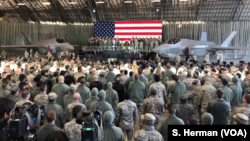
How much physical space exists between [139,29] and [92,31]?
24.5 feet

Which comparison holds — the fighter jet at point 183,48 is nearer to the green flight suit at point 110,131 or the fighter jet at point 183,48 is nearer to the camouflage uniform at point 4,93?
the camouflage uniform at point 4,93

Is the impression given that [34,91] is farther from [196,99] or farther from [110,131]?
[196,99]

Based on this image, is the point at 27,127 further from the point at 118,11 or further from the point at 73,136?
the point at 118,11

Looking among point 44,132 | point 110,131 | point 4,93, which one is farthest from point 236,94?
point 4,93

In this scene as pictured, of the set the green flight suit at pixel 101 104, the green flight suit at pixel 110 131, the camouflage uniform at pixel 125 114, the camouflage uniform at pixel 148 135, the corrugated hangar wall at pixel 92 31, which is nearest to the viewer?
the camouflage uniform at pixel 148 135

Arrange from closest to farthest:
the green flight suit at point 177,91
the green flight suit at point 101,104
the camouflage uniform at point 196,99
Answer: the green flight suit at point 101,104
the green flight suit at point 177,91
the camouflage uniform at point 196,99

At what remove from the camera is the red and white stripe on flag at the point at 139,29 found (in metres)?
24.3

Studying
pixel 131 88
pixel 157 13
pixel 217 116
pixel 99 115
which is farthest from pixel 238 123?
pixel 157 13

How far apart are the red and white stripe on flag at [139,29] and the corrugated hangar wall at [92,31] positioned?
289 centimetres

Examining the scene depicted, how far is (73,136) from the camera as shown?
10.9 feet

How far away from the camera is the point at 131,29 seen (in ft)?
81.0

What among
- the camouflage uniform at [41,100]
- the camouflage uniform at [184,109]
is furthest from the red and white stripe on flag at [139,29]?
the camouflage uniform at [184,109]

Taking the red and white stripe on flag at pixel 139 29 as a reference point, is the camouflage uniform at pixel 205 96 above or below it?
below

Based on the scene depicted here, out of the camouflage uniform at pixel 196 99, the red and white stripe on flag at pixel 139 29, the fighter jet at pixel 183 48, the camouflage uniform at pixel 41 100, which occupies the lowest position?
the camouflage uniform at pixel 196 99
